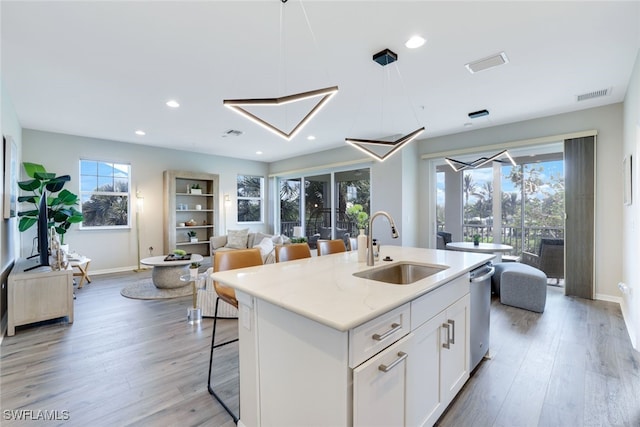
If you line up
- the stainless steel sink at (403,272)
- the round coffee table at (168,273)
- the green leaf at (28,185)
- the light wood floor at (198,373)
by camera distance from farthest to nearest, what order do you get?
the round coffee table at (168,273), the green leaf at (28,185), the stainless steel sink at (403,272), the light wood floor at (198,373)

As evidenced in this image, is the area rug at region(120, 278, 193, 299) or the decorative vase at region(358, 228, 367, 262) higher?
the decorative vase at region(358, 228, 367, 262)

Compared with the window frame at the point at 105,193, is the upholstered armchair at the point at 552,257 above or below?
below

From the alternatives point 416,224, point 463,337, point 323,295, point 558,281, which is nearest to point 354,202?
point 416,224

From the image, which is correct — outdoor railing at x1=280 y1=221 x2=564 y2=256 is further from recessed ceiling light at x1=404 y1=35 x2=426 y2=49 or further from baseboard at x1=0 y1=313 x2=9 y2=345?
baseboard at x1=0 y1=313 x2=9 y2=345

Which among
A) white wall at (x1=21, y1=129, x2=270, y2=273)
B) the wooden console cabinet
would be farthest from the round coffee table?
white wall at (x1=21, y1=129, x2=270, y2=273)

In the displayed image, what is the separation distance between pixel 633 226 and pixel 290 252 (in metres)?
3.65

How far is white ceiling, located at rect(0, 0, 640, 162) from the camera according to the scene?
2230 millimetres

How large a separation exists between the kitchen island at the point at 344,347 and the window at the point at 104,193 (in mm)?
5947

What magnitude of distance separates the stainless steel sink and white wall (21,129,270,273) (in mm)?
6139

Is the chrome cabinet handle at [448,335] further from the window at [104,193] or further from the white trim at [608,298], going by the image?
the window at [104,193]

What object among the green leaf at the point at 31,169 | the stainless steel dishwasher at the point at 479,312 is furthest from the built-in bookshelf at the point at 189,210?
the stainless steel dishwasher at the point at 479,312

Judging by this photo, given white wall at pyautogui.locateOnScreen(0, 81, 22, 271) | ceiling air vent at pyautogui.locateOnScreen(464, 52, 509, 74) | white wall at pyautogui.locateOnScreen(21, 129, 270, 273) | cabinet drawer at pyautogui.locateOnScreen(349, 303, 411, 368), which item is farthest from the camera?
white wall at pyautogui.locateOnScreen(21, 129, 270, 273)

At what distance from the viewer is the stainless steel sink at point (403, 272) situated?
2.19 m

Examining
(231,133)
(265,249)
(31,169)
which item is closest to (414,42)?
(265,249)
